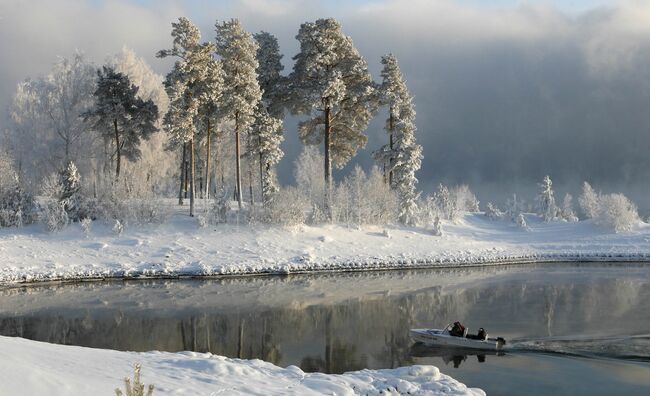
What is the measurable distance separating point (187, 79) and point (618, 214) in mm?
45627

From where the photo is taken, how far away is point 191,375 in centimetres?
1484

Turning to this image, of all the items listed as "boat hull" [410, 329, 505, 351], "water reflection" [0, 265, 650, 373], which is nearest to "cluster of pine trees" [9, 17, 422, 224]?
"water reflection" [0, 265, 650, 373]

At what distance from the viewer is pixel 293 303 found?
98.4 feet

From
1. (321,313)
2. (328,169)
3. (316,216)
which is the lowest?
(321,313)

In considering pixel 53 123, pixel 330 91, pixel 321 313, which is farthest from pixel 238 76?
pixel 321 313

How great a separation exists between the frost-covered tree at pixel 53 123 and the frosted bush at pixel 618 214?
55.3m

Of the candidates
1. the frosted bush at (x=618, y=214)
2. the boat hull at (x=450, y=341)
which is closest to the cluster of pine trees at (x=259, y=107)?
the frosted bush at (x=618, y=214)

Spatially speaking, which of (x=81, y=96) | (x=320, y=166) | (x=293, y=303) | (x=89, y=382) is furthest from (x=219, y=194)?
(x=320, y=166)

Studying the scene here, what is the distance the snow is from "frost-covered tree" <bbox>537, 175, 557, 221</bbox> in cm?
6023

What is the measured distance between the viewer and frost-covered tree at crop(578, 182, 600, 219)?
228ft

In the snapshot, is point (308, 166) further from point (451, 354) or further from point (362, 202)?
point (451, 354)

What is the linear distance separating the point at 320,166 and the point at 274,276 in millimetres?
49303

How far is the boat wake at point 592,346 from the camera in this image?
19.8 m

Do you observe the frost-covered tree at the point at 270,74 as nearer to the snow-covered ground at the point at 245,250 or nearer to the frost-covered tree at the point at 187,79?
the frost-covered tree at the point at 187,79
